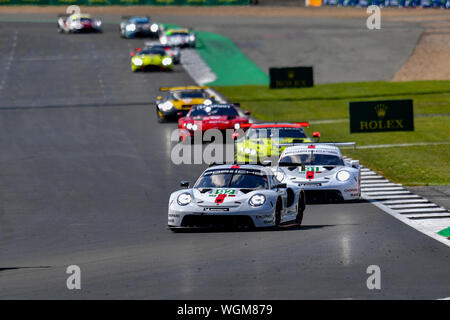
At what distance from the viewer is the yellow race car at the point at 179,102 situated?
144 ft

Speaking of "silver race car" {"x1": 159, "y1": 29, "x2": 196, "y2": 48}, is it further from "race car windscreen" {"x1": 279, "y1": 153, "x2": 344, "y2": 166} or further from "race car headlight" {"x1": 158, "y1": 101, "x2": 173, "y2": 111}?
"race car windscreen" {"x1": 279, "y1": 153, "x2": 344, "y2": 166}

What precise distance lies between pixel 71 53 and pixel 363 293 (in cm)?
6124

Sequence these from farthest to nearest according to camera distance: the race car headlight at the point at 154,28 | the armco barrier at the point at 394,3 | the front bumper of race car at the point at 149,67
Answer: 1. the armco barrier at the point at 394,3
2. the race car headlight at the point at 154,28
3. the front bumper of race car at the point at 149,67

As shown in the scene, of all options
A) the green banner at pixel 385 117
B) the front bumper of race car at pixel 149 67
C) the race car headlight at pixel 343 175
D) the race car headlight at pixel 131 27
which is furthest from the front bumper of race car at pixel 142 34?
the race car headlight at pixel 343 175

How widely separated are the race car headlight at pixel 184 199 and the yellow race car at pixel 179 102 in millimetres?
22359

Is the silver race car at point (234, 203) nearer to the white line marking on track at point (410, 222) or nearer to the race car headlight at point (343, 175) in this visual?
the white line marking on track at point (410, 222)

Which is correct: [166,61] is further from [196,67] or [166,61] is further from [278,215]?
[278,215]

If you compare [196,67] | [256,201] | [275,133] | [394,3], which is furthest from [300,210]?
[394,3]

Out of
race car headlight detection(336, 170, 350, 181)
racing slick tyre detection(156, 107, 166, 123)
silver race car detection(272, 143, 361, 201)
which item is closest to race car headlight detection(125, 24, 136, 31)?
racing slick tyre detection(156, 107, 166, 123)

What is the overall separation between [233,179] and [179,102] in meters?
22.7

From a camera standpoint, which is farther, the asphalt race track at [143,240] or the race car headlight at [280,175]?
the race car headlight at [280,175]

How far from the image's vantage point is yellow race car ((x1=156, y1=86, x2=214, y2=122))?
43812mm

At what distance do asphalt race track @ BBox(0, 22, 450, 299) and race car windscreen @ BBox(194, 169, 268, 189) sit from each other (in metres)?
1.19

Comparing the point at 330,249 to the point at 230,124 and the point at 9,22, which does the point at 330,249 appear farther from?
the point at 9,22
